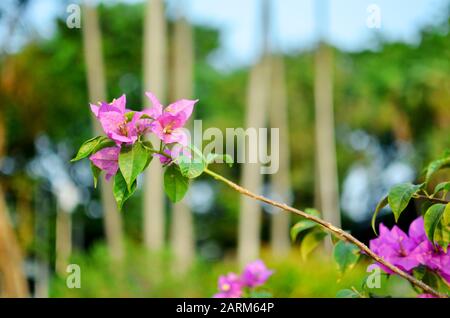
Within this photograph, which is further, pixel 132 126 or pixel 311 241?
pixel 311 241

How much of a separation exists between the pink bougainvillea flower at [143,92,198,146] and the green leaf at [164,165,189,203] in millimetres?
58

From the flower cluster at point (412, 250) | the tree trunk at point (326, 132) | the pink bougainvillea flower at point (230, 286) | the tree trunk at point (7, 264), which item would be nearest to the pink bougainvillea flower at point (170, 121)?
the flower cluster at point (412, 250)

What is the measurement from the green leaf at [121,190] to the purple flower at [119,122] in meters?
0.07

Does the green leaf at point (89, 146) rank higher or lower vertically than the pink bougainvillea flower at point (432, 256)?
higher

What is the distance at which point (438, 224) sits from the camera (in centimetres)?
140

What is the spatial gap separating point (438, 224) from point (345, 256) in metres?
0.30

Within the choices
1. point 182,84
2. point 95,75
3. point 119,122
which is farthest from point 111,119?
point 182,84

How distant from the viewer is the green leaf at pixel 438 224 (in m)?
1.36

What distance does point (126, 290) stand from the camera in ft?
27.1

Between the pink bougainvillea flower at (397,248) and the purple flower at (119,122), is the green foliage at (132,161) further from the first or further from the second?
the pink bougainvillea flower at (397,248)

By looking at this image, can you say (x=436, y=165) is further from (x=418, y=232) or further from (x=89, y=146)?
(x=89, y=146)

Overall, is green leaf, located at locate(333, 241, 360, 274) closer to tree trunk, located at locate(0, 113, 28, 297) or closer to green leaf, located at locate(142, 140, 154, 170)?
green leaf, located at locate(142, 140, 154, 170)
